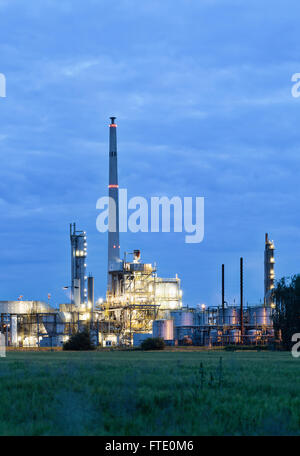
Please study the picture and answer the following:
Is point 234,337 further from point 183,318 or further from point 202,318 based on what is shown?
point 202,318

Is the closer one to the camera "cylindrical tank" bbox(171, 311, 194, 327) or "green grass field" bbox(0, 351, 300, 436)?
"green grass field" bbox(0, 351, 300, 436)

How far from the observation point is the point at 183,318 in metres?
90.1

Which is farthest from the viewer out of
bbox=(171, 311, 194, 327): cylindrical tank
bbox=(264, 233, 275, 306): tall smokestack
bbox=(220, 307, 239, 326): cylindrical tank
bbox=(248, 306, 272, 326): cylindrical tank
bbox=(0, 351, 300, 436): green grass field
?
bbox=(264, 233, 275, 306): tall smokestack

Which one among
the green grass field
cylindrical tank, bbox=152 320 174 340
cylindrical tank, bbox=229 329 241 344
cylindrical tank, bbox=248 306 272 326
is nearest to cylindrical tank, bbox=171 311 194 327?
cylindrical tank, bbox=229 329 241 344

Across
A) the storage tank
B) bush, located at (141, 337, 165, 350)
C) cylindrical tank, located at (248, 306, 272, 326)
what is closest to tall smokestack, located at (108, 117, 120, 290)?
the storage tank

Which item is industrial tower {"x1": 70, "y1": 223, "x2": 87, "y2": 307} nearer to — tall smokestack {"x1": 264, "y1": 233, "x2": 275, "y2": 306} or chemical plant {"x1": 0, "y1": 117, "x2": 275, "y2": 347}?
chemical plant {"x1": 0, "y1": 117, "x2": 275, "y2": 347}

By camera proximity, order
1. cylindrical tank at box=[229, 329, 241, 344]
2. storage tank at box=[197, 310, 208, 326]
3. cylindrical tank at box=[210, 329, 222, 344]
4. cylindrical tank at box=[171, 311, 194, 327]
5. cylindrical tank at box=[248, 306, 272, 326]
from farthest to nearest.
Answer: storage tank at box=[197, 310, 208, 326]
cylindrical tank at box=[171, 311, 194, 327]
cylindrical tank at box=[248, 306, 272, 326]
cylindrical tank at box=[210, 329, 222, 344]
cylindrical tank at box=[229, 329, 241, 344]

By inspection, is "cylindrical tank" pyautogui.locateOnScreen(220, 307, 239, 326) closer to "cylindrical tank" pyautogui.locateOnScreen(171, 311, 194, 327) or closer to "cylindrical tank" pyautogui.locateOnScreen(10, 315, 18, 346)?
"cylindrical tank" pyautogui.locateOnScreen(171, 311, 194, 327)

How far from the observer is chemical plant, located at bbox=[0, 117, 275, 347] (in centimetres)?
8400

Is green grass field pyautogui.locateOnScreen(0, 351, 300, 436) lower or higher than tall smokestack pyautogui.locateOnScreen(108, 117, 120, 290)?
lower

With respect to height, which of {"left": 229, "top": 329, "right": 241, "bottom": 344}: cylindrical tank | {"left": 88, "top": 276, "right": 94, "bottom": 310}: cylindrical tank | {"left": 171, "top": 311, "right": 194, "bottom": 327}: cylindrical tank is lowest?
{"left": 229, "top": 329, "right": 241, "bottom": 344}: cylindrical tank

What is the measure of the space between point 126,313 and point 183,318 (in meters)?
7.98

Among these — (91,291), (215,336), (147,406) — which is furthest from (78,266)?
(147,406)

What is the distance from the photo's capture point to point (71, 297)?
330 ft
